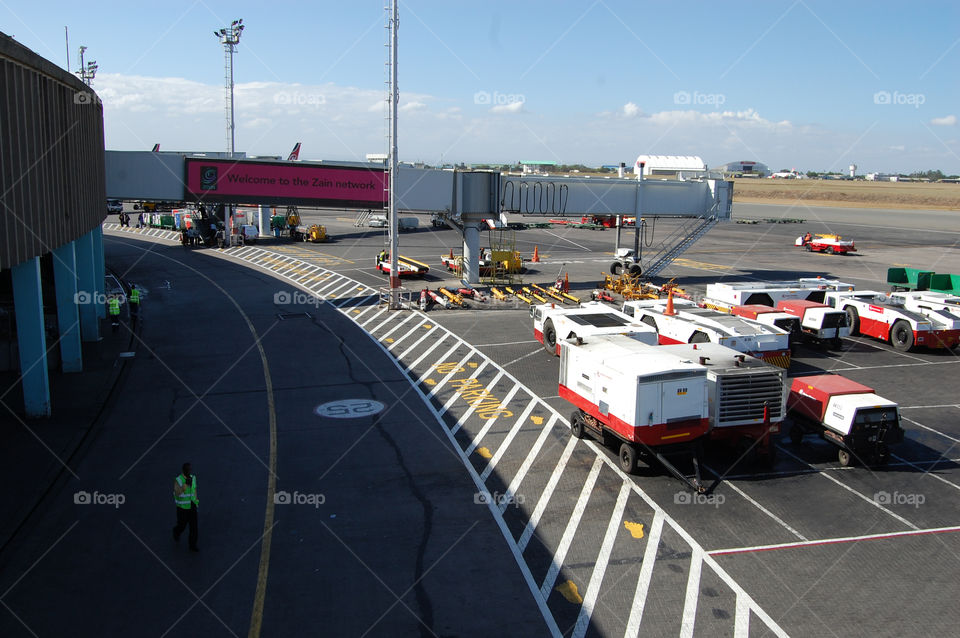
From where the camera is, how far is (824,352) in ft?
A: 106

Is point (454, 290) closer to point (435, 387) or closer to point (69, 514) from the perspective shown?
point (435, 387)

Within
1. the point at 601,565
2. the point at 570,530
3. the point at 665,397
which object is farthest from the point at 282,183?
the point at 601,565

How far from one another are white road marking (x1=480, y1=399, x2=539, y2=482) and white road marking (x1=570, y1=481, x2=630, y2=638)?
3393 mm

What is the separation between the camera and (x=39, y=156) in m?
20.1

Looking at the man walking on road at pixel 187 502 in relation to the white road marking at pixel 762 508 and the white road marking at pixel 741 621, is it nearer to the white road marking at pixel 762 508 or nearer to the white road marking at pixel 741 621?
the white road marking at pixel 741 621

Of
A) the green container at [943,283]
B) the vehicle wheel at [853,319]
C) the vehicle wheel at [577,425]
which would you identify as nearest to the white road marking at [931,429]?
the vehicle wheel at [577,425]

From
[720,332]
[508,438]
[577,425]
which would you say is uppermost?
[720,332]

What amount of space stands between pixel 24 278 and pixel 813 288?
35619 mm

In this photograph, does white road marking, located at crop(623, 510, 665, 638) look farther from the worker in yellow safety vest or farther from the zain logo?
the zain logo

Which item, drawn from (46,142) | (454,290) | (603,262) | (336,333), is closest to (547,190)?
(454,290)

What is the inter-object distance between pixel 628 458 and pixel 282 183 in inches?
1254

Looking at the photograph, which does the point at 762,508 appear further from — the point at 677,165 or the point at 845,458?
the point at 677,165

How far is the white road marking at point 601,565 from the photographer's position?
40.5 ft

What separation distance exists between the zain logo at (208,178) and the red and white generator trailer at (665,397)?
98.6 ft
